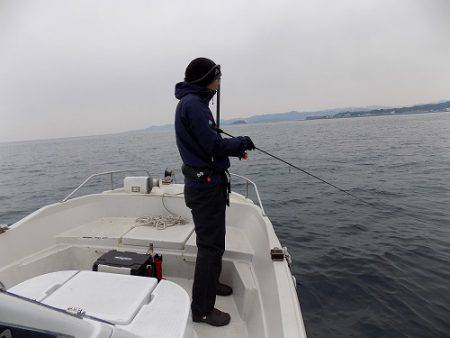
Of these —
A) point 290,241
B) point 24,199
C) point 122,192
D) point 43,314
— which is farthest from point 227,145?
point 24,199

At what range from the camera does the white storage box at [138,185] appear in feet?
16.3

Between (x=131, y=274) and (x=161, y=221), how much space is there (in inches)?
57.0

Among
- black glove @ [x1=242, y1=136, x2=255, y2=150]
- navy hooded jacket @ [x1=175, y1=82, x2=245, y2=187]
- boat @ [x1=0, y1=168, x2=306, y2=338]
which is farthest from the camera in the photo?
black glove @ [x1=242, y1=136, x2=255, y2=150]

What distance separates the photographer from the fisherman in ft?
7.73

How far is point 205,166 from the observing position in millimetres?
2488

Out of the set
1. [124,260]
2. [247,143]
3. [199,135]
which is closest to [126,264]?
[124,260]

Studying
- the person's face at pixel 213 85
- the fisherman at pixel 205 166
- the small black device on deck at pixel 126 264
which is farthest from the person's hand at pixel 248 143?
the small black device on deck at pixel 126 264

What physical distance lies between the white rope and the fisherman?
1.67 metres

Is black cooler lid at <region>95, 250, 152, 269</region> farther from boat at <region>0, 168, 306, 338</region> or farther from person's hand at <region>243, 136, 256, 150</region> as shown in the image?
person's hand at <region>243, 136, 256, 150</region>

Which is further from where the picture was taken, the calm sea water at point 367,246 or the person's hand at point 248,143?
the calm sea water at point 367,246

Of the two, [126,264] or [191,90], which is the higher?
[191,90]

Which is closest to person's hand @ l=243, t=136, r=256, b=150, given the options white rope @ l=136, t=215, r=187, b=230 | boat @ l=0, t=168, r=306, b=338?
boat @ l=0, t=168, r=306, b=338

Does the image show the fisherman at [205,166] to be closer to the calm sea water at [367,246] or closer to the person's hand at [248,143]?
the person's hand at [248,143]

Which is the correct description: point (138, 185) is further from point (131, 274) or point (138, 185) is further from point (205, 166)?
point (205, 166)
